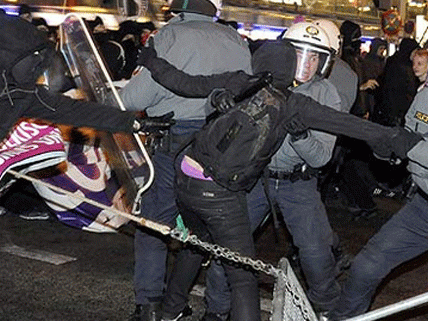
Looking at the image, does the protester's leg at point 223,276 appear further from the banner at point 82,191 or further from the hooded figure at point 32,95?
the banner at point 82,191

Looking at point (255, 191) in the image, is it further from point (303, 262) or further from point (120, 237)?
point (120, 237)

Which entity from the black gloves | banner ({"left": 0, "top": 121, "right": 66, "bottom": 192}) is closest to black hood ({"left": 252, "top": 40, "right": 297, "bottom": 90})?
the black gloves

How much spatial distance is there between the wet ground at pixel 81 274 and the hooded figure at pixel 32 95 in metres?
1.29

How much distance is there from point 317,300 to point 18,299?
185 cm

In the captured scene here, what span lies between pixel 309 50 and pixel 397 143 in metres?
1.12

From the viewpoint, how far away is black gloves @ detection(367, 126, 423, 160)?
403 centimetres

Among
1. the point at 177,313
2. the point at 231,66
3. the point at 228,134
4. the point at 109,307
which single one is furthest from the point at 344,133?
the point at 109,307

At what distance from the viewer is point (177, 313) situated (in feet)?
16.8

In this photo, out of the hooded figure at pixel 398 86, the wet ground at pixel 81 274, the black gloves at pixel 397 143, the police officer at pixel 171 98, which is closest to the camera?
the black gloves at pixel 397 143

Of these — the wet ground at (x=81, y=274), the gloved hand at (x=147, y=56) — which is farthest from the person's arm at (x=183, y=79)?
the wet ground at (x=81, y=274)

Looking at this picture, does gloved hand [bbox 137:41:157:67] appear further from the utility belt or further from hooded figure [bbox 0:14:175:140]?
the utility belt

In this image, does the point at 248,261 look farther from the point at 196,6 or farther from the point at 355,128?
the point at 196,6

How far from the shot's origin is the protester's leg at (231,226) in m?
4.31

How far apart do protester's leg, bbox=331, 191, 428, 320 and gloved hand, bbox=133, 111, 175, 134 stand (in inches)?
48.0
